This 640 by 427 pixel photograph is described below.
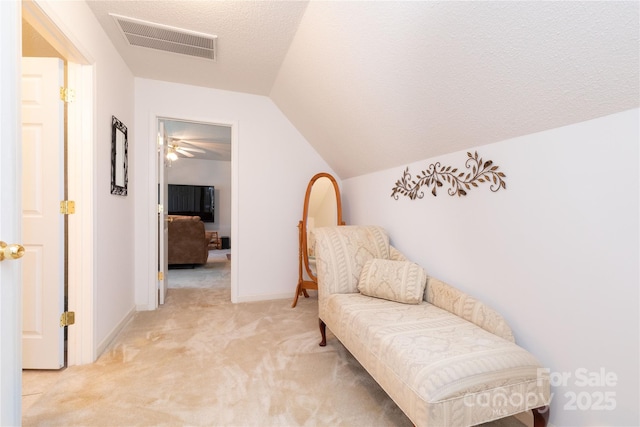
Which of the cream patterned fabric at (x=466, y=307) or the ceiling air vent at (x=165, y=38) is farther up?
the ceiling air vent at (x=165, y=38)

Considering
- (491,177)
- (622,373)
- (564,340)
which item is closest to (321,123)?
(491,177)

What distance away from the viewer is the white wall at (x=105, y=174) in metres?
1.79

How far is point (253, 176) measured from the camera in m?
3.26

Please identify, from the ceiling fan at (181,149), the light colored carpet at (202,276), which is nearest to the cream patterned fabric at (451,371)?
the light colored carpet at (202,276)

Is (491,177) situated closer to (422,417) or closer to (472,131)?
(472,131)

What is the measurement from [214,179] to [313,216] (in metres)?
5.66

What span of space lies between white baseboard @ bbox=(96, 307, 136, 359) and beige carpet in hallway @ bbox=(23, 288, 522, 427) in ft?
0.18

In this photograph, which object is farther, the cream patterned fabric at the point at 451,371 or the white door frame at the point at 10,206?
the cream patterned fabric at the point at 451,371

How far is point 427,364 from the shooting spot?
1.12 meters

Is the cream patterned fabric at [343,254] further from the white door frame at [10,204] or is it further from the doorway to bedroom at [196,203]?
the doorway to bedroom at [196,203]

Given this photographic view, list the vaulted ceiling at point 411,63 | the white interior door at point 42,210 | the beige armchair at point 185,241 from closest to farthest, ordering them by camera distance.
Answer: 1. the vaulted ceiling at point 411,63
2. the white interior door at point 42,210
3. the beige armchair at point 185,241

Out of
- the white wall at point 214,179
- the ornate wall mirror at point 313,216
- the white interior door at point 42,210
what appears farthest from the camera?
the white wall at point 214,179

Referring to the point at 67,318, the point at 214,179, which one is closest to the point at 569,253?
the point at 67,318

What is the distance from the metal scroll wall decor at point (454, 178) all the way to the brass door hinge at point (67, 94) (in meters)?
2.45
